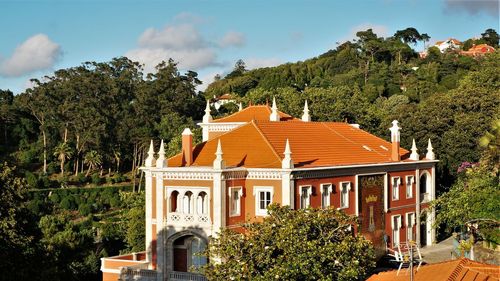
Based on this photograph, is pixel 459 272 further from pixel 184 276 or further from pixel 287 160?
pixel 184 276

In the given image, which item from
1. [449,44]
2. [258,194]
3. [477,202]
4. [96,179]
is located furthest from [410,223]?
[449,44]

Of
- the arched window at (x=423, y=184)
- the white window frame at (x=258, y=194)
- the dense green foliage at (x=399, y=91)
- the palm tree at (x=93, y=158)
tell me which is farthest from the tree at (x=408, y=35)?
the white window frame at (x=258, y=194)

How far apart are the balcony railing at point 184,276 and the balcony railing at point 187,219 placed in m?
2.07

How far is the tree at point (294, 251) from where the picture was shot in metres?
25.5

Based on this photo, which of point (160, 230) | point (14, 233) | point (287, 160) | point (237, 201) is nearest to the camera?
point (14, 233)

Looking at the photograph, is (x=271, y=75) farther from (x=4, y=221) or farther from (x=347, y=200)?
(x=4, y=221)

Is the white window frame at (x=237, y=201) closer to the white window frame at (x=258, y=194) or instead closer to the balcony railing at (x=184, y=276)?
the white window frame at (x=258, y=194)

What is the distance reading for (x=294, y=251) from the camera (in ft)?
84.2

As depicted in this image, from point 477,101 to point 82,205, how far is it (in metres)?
31.1

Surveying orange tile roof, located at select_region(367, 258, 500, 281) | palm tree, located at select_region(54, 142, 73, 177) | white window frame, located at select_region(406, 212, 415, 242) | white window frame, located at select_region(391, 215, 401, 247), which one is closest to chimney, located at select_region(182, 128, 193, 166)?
white window frame, located at select_region(391, 215, 401, 247)

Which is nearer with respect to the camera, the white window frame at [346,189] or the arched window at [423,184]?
the white window frame at [346,189]

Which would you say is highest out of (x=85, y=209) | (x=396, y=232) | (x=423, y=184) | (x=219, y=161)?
(x=219, y=161)

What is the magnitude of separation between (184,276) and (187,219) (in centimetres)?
237

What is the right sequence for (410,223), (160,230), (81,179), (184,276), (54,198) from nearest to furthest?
(184,276) → (160,230) → (410,223) → (54,198) → (81,179)
